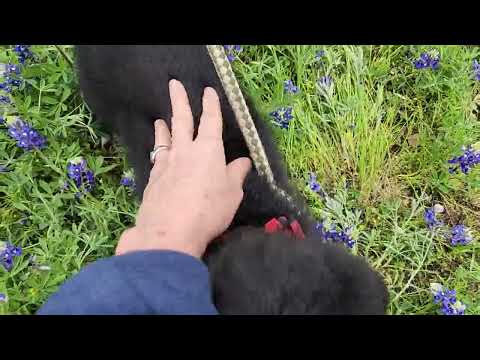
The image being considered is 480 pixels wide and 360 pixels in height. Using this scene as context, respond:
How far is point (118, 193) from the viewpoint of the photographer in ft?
6.40

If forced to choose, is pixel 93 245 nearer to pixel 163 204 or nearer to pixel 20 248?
pixel 20 248

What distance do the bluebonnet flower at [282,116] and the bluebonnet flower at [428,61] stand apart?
589 mm

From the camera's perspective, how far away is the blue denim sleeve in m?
1.00

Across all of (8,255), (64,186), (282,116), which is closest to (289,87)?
(282,116)

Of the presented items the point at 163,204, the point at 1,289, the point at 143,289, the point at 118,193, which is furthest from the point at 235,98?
the point at 1,289

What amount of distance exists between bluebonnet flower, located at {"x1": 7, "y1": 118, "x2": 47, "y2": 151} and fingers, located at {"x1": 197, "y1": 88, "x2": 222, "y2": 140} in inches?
29.8

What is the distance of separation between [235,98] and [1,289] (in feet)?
3.40

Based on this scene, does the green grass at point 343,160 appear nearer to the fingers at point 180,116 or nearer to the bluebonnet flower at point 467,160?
the bluebonnet flower at point 467,160

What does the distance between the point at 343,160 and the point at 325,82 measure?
336mm

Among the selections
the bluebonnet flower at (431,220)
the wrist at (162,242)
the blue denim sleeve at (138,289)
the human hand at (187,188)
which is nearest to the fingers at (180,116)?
the human hand at (187,188)

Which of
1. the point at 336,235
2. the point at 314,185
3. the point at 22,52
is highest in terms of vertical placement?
the point at 22,52

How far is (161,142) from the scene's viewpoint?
1.56 metres

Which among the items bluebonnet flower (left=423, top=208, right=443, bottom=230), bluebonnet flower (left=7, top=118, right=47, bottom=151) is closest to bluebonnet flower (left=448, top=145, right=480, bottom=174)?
bluebonnet flower (left=423, top=208, right=443, bottom=230)

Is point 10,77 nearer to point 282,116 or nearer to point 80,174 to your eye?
point 80,174
